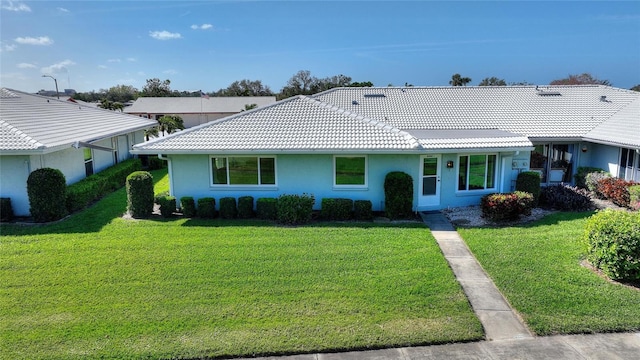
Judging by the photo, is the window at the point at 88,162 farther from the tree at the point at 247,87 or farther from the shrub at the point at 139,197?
the tree at the point at 247,87

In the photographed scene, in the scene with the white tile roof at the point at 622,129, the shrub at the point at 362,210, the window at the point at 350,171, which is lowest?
the shrub at the point at 362,210

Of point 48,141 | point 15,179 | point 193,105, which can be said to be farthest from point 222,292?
point 193,105

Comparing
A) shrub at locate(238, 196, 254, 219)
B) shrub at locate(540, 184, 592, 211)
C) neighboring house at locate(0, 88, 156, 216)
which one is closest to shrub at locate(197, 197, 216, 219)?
shrub at locate(238, 196, 254, 219)

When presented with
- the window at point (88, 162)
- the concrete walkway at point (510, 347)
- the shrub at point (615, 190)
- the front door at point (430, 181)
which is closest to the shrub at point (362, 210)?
the front door at point (430, 181)

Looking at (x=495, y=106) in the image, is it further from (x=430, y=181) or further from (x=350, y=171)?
(x=350, y=171)

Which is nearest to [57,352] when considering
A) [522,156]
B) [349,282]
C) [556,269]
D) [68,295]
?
[68,295]
